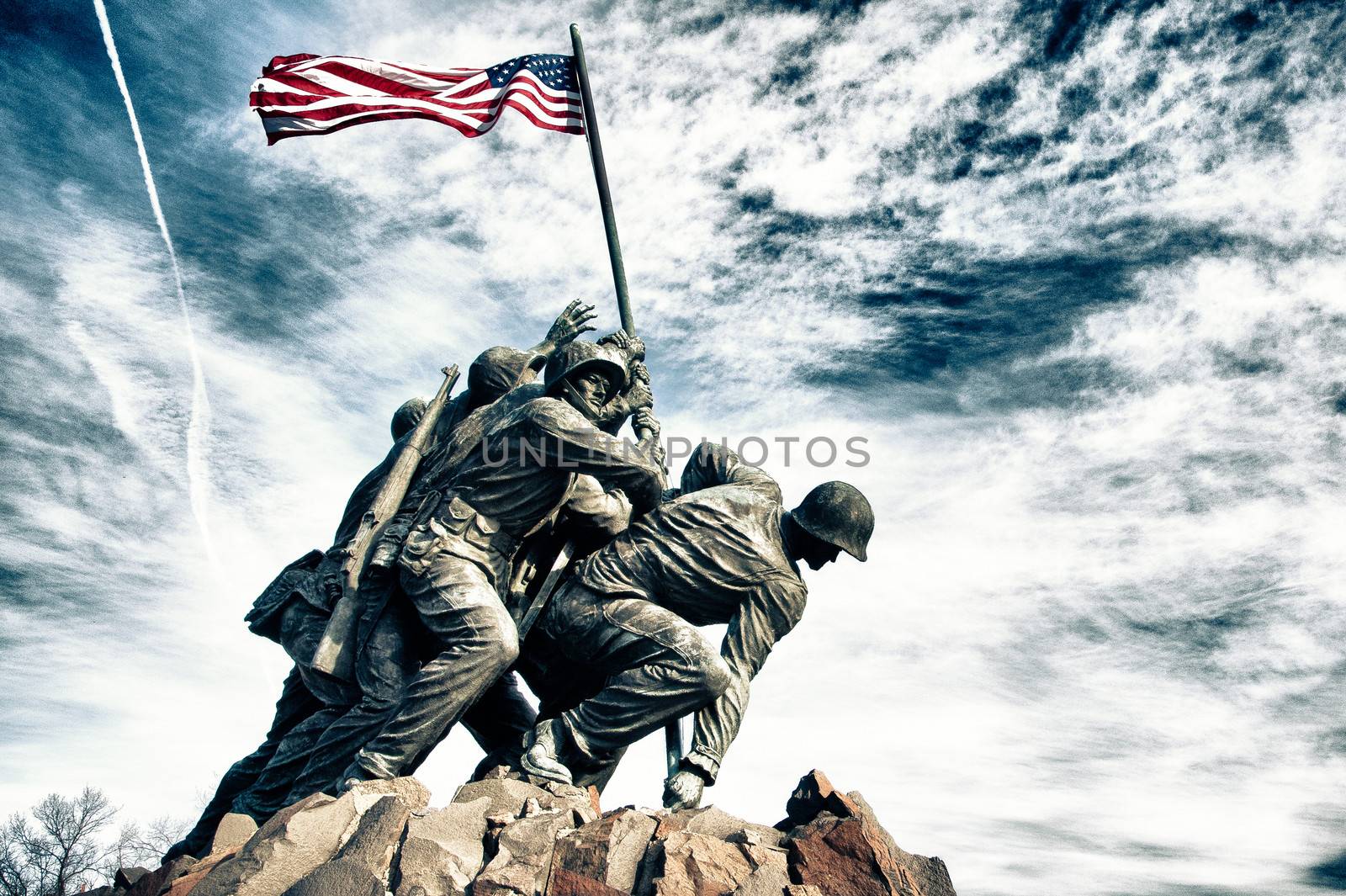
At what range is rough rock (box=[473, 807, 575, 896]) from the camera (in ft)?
14.0

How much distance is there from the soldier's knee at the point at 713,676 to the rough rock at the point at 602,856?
3.87 feet

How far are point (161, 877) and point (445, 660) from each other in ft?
5.45

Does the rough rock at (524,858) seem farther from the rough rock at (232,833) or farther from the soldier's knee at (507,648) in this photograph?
the rough rock at (232,833)

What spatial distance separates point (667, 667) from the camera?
573 cm

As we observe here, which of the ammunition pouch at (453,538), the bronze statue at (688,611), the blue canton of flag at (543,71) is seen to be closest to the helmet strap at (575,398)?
the bronze statue at (688,611)

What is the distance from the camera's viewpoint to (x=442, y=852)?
14.5 feet

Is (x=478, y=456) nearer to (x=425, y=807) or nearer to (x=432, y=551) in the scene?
(x=432, y=551)

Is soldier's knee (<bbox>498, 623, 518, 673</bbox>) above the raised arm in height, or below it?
below

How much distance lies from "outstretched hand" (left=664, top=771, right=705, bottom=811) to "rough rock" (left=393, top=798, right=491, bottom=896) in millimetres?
1205

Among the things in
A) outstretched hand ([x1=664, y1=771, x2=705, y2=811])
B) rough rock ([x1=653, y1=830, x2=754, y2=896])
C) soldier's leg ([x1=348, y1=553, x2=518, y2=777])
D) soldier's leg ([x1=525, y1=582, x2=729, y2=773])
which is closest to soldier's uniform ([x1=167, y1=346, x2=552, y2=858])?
soldier's leg ([x1=348, y1=553, x2=518, y2=777])

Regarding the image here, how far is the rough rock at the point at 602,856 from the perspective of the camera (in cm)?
424

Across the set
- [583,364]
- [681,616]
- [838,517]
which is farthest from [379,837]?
[838,517]

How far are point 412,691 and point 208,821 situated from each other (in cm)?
185

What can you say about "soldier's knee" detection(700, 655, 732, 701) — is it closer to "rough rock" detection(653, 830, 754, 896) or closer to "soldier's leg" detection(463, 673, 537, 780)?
"rough rock" detection(653, 830, 754, 896)
